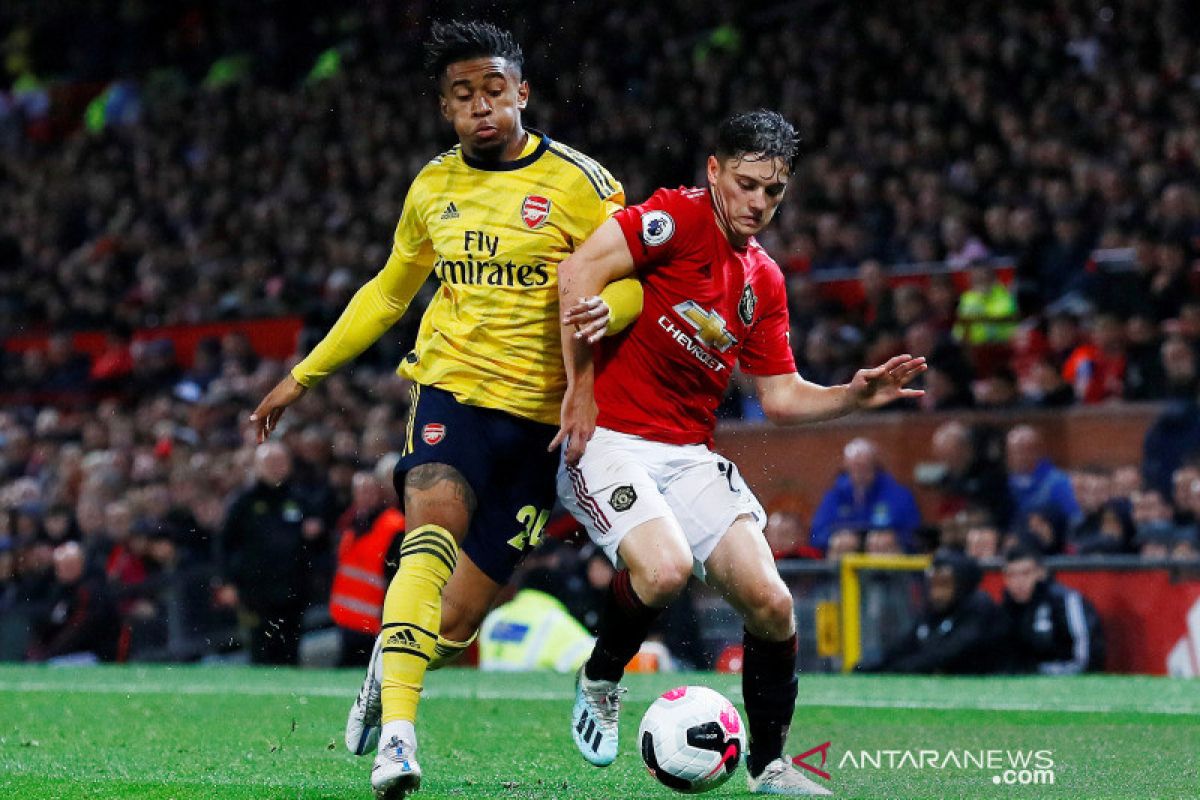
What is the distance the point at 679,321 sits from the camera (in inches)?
229

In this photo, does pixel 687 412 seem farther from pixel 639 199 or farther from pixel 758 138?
pixel 639 199

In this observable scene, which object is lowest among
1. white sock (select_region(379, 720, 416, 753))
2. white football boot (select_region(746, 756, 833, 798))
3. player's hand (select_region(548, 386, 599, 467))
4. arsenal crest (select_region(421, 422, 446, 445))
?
white football boot (select_region(746, 756, 833, 798))

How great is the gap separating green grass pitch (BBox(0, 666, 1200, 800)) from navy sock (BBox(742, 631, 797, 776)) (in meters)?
0.27

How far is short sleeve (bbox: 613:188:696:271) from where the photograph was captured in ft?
18.7

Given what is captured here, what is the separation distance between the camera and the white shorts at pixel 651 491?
18.7 ft

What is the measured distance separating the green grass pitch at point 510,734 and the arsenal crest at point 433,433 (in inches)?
41.3

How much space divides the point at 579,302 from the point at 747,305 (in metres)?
0.69

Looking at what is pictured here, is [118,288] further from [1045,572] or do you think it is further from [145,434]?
[1045,572]

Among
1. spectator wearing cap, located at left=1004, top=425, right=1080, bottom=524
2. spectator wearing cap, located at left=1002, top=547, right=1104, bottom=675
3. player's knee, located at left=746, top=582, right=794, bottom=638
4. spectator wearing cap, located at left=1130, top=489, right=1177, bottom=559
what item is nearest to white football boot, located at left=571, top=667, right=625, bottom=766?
player's knee, located at left=746, top=582, right=794, bottom=638

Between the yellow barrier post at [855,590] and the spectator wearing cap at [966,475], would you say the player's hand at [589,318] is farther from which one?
the spectator wearing cap at [966,475]

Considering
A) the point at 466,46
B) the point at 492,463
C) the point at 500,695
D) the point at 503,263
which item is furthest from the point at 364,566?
the point at 466,46

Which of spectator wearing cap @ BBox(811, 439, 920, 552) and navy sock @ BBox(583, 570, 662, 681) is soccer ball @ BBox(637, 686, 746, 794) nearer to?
navy sock @ BBox(583, 570, 662, 681)

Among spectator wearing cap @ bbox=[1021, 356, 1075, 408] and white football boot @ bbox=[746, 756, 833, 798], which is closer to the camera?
white football boot @ bbox=[746, 756, 833, 798]

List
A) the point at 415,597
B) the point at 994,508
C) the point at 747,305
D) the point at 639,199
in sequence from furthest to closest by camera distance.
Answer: the point at 639,199 < the point at 994,508 < the point at 747,305 < the point at 415,597
